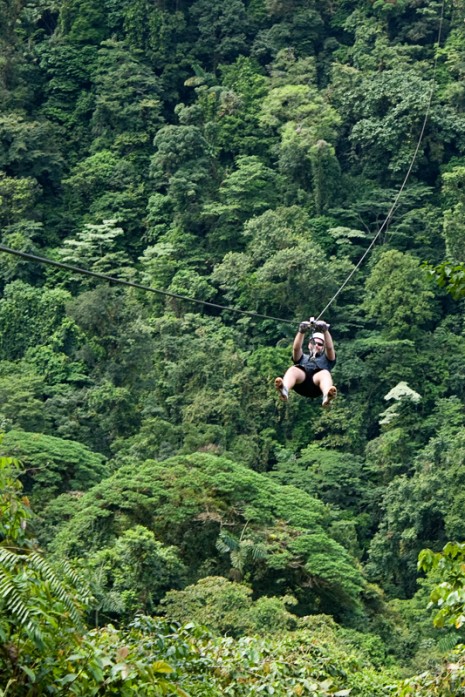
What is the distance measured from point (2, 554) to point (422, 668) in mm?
12586

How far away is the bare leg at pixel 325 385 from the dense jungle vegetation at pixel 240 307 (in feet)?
7.50

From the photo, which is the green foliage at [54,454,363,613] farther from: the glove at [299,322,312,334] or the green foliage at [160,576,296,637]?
the glove at [299,322,312,334]

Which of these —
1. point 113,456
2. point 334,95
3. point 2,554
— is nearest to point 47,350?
point 113,456

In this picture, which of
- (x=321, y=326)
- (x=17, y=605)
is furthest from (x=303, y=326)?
(x=17, y=605)

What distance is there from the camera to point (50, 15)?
33844 mm

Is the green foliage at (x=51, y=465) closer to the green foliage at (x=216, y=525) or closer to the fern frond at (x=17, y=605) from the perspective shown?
the green foliage at (x=216, y=525)

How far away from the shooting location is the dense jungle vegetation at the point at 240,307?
18250 mm

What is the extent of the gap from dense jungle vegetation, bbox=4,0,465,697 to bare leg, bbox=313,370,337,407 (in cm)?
229

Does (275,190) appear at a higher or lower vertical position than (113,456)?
higher

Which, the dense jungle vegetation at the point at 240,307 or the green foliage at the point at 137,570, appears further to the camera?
the dense jungle vegetation at the point at 240,307

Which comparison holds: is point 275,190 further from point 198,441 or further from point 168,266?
point 198,441

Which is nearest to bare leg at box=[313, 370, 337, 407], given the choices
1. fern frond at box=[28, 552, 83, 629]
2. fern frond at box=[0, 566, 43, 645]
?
fern frond at box=[28, 552, 83, 629]

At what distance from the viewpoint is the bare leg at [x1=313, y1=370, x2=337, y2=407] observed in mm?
8414

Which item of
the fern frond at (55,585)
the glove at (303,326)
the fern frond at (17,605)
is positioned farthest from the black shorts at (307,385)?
the fern frond at (17,605)
